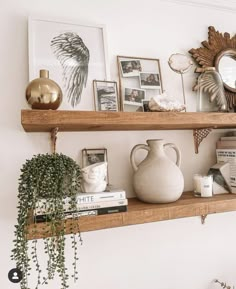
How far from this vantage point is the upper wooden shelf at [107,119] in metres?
0.97

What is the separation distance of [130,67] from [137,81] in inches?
3.0

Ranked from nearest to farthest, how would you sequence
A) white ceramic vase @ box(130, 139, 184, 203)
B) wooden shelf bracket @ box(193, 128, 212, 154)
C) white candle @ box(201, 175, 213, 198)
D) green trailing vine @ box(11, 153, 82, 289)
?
green trailing vine @ box(11, 153, 82, 289) → white ceramic vase @ box(130, 139, 184, 203) → white candle @ box(201, 175, 213, 198) → wooden shelf bracket @ box(193, 128, 212, 154)

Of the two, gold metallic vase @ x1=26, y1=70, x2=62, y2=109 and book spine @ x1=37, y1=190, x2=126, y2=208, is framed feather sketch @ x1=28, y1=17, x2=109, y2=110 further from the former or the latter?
book spine @ x1=37, y1=190, x2=126, y2=208

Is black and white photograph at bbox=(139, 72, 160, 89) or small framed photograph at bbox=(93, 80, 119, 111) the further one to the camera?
black and white photograph at bbox=(139, 72, 160, 89)

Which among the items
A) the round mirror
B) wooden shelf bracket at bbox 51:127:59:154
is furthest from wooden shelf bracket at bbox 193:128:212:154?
wooden shelf bracket at bbox 51:127:59:154

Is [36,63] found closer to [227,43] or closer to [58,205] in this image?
[58,205]

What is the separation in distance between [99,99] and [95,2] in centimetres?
50

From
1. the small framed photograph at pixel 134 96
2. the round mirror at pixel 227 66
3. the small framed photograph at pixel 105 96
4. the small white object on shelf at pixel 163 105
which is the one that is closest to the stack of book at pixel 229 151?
the round mirror at pixel 227 66

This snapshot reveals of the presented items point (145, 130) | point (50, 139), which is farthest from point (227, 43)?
point (50, 139)

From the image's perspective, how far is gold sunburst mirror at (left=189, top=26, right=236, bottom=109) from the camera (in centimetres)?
148

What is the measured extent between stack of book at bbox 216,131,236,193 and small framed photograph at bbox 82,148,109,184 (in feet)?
1.99

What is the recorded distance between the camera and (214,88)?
1.35 meters

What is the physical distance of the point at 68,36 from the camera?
4.15ft

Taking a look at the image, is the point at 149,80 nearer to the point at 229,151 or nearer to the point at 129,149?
the point at 129,149
